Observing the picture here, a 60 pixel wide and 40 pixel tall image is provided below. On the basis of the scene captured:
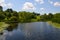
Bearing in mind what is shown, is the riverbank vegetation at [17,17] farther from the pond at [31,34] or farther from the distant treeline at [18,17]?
the pond at [31,34]

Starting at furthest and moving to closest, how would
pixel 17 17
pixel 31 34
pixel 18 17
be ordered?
pixel 18 17 → pixel 17 17 → pixel 31 34

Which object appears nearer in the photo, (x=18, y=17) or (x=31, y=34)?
(x=31, y=34)

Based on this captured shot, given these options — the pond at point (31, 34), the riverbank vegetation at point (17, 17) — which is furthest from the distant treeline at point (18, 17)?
the pond at point (31, 34)

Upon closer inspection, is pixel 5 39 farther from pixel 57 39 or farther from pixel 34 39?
pixel 57 39

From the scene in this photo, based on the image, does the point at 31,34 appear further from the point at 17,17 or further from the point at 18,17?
the point at 18,17

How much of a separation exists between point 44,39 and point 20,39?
5410mm

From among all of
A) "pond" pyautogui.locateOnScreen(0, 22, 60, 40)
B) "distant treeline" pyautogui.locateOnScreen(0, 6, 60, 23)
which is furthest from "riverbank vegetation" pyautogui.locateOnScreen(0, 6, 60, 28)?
"pond" pyautogui.locateOnScreen(0, 22, 60, 40)

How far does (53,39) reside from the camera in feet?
106

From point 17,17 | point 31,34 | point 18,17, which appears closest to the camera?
point 31,34

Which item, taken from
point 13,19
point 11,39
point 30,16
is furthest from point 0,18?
point 11,39

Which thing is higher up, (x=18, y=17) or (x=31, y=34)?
(x=31, y=34)

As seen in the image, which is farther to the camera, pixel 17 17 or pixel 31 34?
pixel 17 17

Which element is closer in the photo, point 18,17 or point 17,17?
point 17,17

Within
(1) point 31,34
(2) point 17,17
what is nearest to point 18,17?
(2) point 17,17
